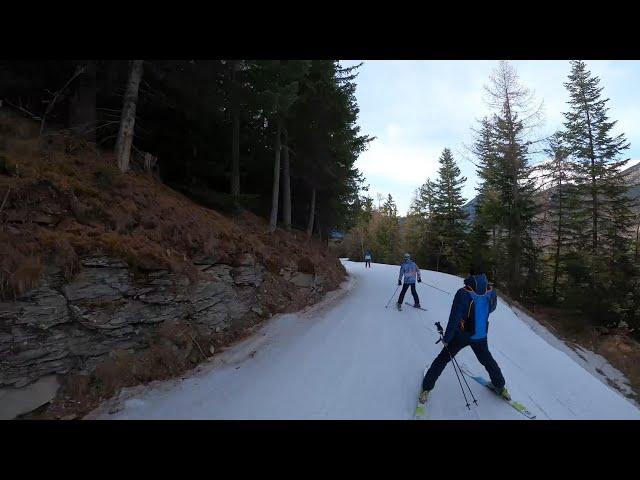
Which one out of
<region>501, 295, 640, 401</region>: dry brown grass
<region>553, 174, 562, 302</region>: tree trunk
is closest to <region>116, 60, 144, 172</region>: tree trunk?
<region>501, 295, 640, 401</region>: dry brown grass

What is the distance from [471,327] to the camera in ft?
13.8

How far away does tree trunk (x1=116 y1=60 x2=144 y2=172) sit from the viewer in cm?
810

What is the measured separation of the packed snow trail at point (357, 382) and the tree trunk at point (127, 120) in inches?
245

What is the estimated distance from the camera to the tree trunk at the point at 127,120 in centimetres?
810

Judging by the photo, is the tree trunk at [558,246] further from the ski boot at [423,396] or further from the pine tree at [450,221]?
the ski boot at [423,396]

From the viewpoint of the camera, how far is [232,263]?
25.8ft

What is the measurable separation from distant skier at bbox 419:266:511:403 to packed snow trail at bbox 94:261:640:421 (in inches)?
18.2

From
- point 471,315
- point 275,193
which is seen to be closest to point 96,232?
point 471,315

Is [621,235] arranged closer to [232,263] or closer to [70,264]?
[232,263]

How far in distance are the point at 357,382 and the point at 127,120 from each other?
9319 millimetres

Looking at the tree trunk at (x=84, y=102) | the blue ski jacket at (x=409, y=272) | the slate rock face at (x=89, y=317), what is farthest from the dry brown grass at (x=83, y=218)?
the blue ski jacket at (x=409, y=272)

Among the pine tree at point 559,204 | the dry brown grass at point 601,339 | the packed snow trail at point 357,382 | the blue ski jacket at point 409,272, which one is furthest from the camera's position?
the pine tree at point 559,204
